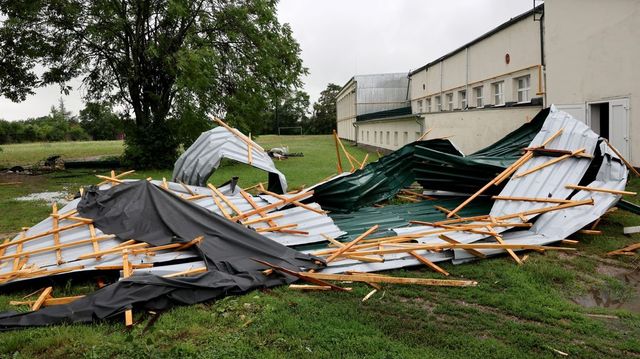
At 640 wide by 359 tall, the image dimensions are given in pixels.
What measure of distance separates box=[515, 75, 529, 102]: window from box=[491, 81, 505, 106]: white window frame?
1.40m

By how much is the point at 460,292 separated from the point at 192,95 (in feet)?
63.9

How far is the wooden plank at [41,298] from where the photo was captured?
5.48 metres

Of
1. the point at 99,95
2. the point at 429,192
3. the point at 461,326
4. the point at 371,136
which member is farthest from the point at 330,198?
the point at 371,136

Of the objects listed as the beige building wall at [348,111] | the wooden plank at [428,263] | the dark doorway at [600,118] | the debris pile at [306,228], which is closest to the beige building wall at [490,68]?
the dark doorway at [600,118]

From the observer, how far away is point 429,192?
38.0 ft

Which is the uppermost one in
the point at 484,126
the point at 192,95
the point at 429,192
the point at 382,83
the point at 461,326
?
the point at 382,83

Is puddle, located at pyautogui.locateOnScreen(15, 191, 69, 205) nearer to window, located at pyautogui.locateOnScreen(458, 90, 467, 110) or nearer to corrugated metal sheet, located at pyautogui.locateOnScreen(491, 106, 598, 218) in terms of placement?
corrugated metal sheet, located at pyautogui.locateOnScreen(491, 106, 598, 218)

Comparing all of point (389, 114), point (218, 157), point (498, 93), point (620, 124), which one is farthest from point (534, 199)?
point (389, 114)

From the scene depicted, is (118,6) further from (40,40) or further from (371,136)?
(371,136)

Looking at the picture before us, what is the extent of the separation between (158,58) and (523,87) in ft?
56.9

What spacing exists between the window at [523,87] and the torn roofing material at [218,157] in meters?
12.7

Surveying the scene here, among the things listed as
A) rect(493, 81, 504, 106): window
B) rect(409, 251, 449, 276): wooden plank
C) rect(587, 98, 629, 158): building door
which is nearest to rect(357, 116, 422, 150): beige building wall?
rect(493, 81, 504, 106): window

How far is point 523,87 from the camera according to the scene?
19.5 meters

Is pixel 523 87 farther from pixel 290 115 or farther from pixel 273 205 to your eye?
pixel 290 115
